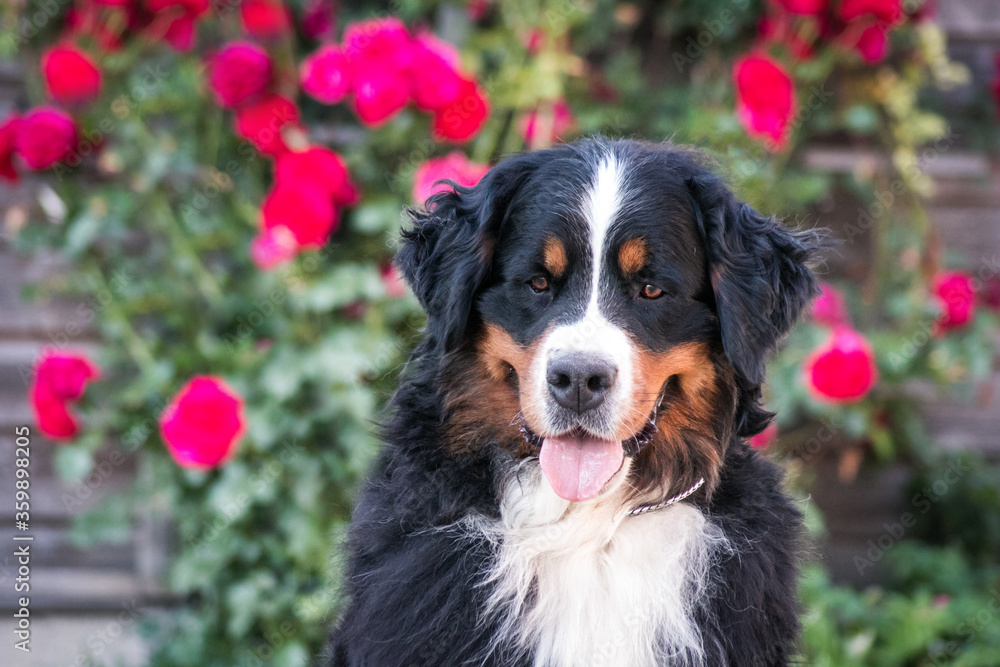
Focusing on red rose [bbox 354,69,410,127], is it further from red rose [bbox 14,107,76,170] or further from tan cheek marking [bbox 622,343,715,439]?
tan cheek marking [bbox 622,343,715,439]

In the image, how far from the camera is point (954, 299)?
388 centimetres

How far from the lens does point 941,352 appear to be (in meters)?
4.05

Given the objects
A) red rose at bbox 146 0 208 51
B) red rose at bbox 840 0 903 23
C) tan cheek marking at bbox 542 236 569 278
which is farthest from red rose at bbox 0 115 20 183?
red rose at bbox 840 0 903 23

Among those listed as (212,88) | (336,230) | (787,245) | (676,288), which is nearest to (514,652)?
(676,288)

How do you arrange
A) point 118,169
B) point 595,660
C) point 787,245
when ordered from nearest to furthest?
point 595,660
point 787,245
point 118,169

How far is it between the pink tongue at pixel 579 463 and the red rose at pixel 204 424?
5.09 feet

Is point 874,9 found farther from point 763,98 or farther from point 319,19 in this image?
point 319,19

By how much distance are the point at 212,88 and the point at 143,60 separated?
538mm

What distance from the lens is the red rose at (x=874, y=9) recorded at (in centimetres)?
373

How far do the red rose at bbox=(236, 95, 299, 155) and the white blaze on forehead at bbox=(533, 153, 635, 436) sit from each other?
1831 mm

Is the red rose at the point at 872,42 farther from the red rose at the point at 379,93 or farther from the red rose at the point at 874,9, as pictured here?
the red rose at the point at 379,93

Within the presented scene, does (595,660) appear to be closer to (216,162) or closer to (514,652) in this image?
(514,652)

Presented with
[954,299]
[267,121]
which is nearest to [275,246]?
[267,121]

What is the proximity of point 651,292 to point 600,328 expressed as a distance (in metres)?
0.20
